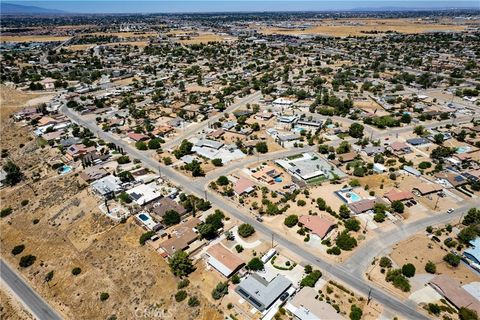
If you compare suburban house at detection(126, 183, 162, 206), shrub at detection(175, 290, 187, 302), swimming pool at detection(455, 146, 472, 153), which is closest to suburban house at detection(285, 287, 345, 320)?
shrub at detection(175, 290, 187, 302)

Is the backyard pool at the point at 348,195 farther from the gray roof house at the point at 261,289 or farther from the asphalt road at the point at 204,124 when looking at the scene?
the asphalt road at the point at 204,124

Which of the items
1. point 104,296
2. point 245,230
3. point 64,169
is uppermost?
point 245,230

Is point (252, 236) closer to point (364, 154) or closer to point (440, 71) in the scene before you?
point (364, 154)

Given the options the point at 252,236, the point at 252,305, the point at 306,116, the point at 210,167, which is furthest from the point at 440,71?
the point at 252,305

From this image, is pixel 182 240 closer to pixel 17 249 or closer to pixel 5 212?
pixel 17 249

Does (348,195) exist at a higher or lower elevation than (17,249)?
higher


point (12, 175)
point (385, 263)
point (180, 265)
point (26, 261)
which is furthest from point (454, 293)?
point (12, 175)

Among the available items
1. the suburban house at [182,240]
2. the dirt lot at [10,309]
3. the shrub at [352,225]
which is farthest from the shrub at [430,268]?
the dirt lot at [10,309]
